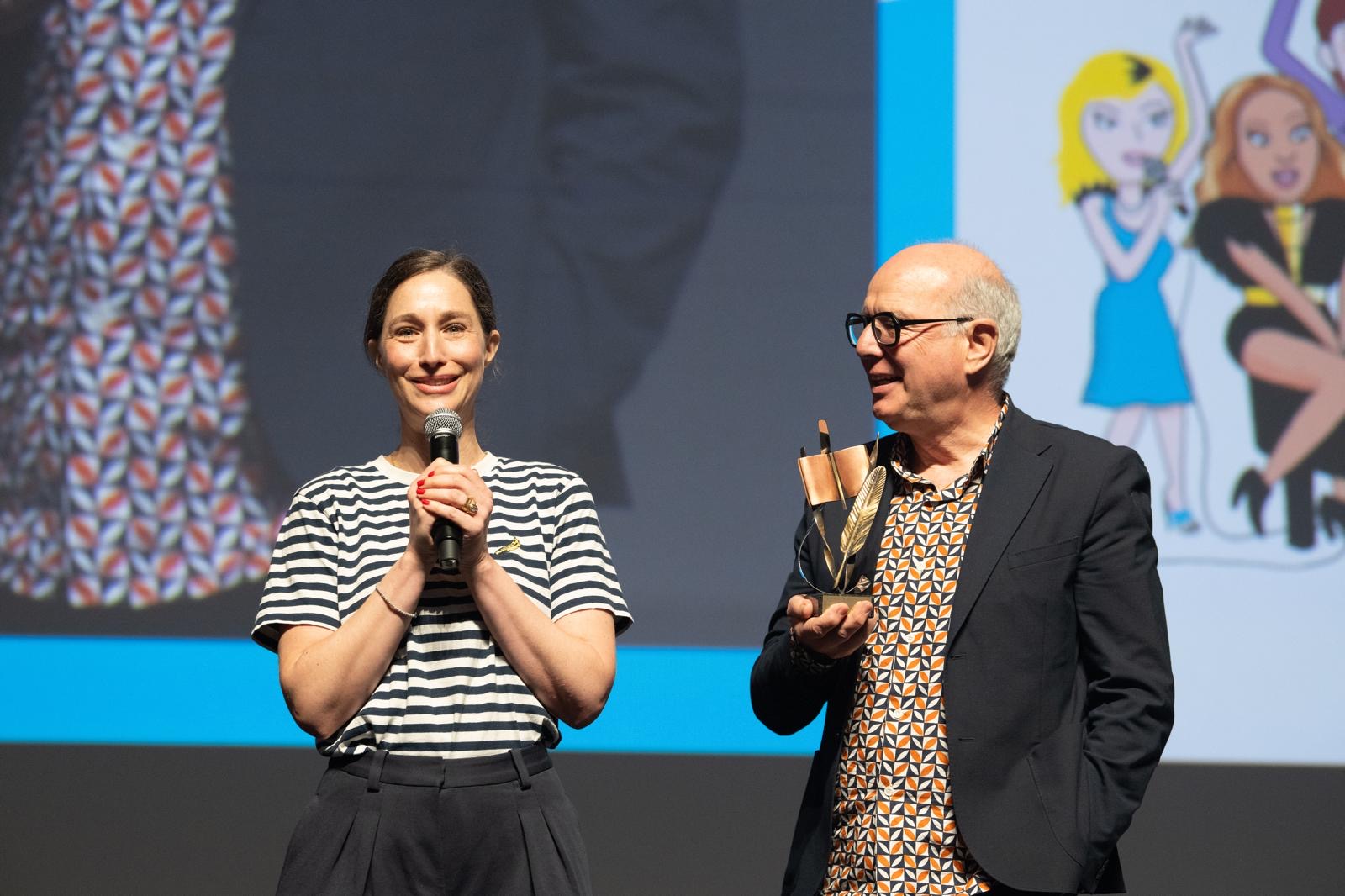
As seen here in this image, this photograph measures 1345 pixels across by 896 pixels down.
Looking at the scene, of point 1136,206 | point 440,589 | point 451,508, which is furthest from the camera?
point 1136,206

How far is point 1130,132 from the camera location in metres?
3.65

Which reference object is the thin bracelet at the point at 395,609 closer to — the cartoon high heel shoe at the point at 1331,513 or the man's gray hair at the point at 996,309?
the man's gray hair at the point at 996,309

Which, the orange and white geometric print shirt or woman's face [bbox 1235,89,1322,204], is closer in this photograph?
the orange and white geometric print shirt

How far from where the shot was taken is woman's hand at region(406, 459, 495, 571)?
145cm

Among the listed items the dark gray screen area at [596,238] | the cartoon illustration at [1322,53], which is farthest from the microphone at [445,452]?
the cartoon illustration at [1322,53]

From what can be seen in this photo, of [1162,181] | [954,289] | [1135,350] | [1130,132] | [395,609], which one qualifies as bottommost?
[395,609]

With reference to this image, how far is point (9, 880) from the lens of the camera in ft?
11.4

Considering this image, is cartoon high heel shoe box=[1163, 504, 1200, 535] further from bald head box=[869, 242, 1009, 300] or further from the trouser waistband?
the trouser waistband

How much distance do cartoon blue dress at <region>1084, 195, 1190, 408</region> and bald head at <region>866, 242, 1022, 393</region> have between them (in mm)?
1813

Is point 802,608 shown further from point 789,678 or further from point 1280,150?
point 1280,150

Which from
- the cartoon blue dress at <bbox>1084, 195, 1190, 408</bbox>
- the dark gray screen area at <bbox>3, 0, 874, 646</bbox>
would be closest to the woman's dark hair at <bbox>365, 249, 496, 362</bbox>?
the dark gray screen area at <bbox>3, 0, 874, 646</bbox>

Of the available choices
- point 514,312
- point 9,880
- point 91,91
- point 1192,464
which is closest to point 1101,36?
point 1192,464

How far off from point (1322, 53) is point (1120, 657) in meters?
2.72

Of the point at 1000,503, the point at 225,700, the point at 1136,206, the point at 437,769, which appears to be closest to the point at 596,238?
the point at 1136,206
